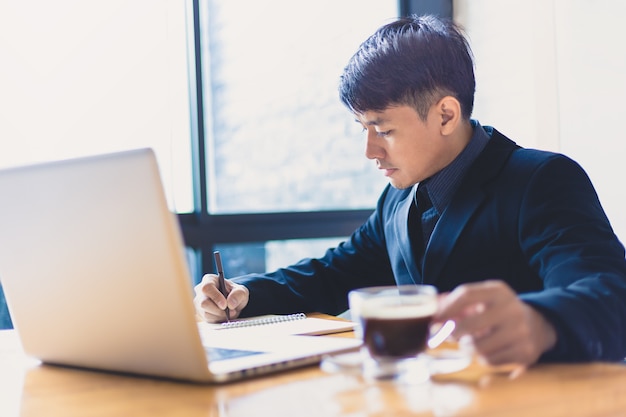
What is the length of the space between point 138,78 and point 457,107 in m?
1.49

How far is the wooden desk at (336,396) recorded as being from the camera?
79cm

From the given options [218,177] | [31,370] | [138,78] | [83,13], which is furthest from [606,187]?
[31,370]

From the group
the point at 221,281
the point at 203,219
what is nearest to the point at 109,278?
the point at 221,281

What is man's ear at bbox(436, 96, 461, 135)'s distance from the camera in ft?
5.66

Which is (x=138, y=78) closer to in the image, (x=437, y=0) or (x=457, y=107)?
(x=437, y=0)

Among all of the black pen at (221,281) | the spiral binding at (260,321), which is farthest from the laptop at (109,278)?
the black pen at (221,281)

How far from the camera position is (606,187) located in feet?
8.71

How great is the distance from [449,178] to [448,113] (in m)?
0.14

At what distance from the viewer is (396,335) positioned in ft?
2.94

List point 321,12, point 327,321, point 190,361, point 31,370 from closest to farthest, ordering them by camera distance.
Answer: point 190,361 → point 31,370 → point 327,321 → point 321,12

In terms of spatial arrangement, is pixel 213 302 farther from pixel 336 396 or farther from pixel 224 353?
pixel 336 396

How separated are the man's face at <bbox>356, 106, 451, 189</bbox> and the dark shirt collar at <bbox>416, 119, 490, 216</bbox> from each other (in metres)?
0.04

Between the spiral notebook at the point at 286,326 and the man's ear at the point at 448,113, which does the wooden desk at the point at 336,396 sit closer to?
the spiral notebook at the point at 286,326

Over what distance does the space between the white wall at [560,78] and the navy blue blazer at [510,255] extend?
1.00m
